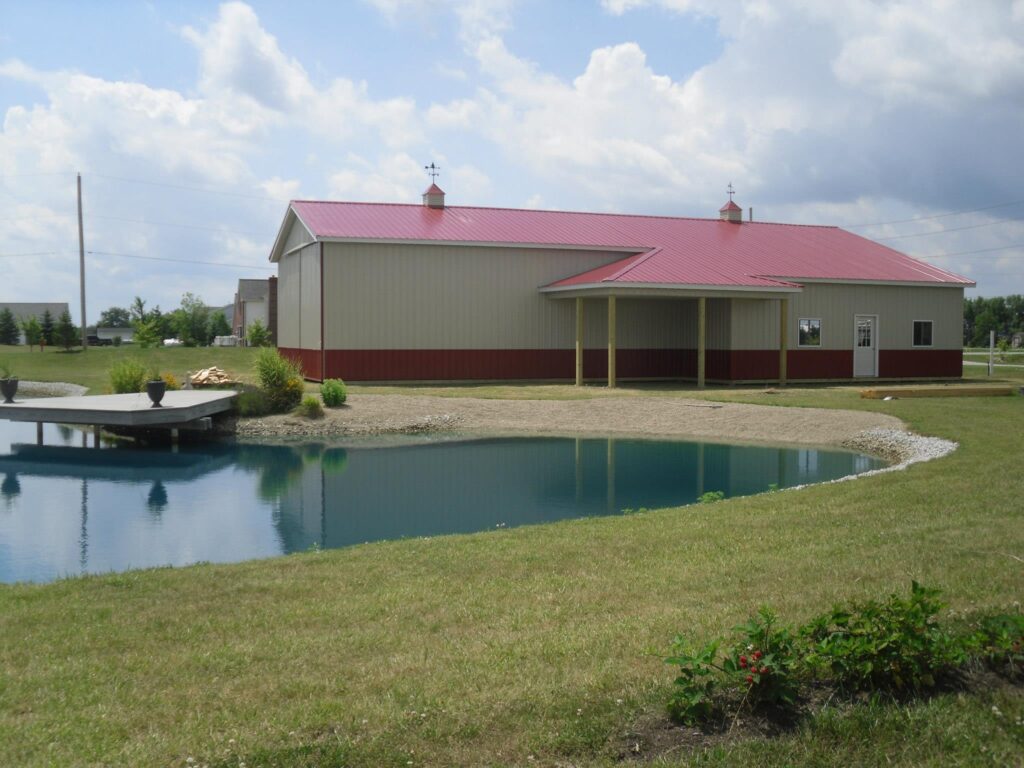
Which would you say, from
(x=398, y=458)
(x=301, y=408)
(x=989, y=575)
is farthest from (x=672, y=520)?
(x=301, y=408)

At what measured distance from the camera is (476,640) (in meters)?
5.44

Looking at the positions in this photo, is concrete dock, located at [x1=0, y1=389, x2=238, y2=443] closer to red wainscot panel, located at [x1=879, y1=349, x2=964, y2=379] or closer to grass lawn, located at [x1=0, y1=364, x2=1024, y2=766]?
grass lawn, located at [x1=0, y1=364, x2=1024, y2=766]

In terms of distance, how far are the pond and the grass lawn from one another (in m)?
2.60

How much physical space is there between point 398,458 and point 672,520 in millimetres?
8738

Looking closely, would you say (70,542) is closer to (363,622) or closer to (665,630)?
(363,622)

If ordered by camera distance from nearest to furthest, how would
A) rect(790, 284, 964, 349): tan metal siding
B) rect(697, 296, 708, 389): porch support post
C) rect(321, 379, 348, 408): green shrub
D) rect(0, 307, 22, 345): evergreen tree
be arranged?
1. rect(321, 379, 348, 408): green shrub
2. rect(697, 296, 708, 389): porch support post
3. rect(790, 284, 964, 349): tan metal siding
4. rect(0, 307, 22, 345): evergreen tree

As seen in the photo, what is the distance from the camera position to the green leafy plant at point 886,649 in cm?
454

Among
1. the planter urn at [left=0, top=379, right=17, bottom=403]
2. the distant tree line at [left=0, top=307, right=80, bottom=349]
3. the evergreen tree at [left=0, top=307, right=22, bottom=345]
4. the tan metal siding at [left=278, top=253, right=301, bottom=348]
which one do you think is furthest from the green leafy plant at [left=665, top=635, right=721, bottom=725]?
the evergreen tree at [left=0, top=307, right=22, bottom=345]

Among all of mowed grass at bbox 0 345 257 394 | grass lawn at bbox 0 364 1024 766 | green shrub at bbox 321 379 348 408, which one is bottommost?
grass lawn at bbox 0 364 1024 766

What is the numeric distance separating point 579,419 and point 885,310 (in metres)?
13.5

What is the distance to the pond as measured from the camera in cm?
1057

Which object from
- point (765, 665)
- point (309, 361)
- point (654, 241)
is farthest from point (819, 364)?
point (765, 665)

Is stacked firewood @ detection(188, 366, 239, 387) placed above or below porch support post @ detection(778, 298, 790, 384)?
below

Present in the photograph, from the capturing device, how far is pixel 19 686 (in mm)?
4723
